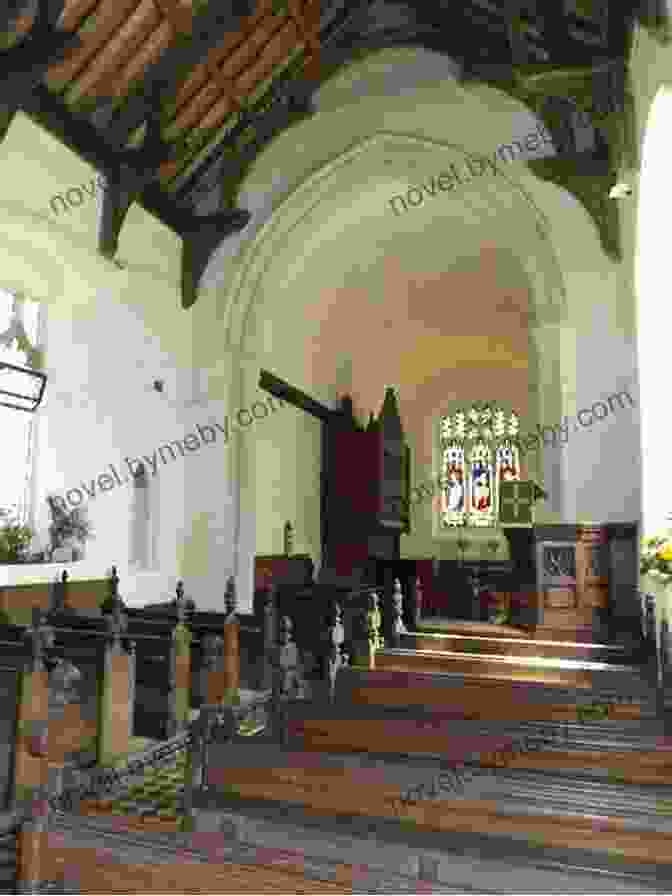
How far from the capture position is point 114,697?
4113 mm

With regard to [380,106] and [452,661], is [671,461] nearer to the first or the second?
[452,661]

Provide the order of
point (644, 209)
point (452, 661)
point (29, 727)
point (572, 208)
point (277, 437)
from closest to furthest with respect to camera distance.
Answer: point (29, 727)
point (644, 209)
point (452, 661)
point (572, 208)
point (277, 437)

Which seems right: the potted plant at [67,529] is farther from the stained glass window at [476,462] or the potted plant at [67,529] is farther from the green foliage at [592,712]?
the stained glass window at [476,462]

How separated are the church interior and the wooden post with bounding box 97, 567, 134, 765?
0.02 metres

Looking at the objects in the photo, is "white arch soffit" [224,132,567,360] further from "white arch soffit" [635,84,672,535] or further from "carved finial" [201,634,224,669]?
"carved finial" [201,634,224,669]

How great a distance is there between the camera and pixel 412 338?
1376 cm

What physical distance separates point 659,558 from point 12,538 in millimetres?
4965

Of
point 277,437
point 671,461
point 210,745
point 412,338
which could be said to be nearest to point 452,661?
point 671,461

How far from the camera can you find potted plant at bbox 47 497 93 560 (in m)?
6.75

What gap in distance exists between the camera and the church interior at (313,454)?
3.12 m

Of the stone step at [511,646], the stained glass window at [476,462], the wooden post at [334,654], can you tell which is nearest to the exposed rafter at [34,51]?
the wooden post at [334,654]

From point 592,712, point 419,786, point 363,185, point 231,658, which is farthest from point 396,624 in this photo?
point 363,185

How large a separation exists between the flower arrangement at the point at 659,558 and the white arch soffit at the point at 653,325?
3.31ft

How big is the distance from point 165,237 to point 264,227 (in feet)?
4.04
